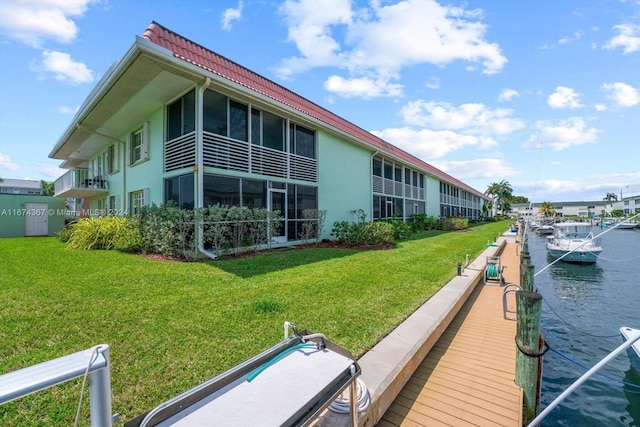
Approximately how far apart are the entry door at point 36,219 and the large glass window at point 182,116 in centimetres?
2024

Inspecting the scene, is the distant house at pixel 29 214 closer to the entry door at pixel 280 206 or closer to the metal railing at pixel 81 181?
the metal railing at pixel 81 181

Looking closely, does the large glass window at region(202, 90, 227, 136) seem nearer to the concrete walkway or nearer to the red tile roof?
the red tile roof

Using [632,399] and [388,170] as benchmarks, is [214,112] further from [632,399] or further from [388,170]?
[388,170]

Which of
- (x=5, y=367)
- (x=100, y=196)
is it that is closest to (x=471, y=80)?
(x=5, y=367)

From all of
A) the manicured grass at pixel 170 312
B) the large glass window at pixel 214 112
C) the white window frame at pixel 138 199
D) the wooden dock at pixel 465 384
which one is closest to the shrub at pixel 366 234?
the manicured grass at pixel 170 312

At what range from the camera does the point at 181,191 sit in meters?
9.41

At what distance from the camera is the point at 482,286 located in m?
7.79

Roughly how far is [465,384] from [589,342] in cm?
543

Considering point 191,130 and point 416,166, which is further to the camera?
point 416,166

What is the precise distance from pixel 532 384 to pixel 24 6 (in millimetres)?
11403

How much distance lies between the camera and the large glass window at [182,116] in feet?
30.2

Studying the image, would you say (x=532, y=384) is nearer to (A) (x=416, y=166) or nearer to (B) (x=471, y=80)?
(B) (x=471, y=80)

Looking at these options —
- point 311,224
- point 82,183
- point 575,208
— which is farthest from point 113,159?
point 575,208

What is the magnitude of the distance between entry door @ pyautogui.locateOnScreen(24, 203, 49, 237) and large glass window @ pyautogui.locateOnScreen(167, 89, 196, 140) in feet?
66.4
